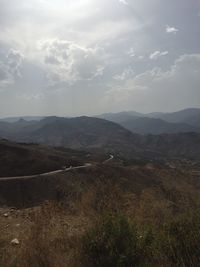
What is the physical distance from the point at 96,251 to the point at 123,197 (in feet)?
4.92

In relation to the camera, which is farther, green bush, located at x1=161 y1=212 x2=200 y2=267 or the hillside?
the hillside

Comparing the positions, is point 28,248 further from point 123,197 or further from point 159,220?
point 159,220

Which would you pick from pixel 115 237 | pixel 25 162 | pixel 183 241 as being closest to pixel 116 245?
pixel 115 237

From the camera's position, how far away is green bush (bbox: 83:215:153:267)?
5918 mm

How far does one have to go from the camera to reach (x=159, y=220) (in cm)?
782

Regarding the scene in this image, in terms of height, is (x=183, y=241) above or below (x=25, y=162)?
above

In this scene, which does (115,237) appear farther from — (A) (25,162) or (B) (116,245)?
(A) (25,162)

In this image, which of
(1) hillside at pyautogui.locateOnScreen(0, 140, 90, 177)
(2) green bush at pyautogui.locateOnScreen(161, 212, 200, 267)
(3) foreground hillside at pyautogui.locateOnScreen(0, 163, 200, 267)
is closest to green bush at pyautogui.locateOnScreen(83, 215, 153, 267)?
(3) foreground hillside at pyautogui.locateOnScreen(0, 163, 200, 267)

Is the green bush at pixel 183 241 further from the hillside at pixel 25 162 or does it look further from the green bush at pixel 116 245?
the hillside at pixel 25 162

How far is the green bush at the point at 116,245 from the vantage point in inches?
233

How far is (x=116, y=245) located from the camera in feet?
19.8

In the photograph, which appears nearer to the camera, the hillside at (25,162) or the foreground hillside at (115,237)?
the foreground hillside at (115,237)

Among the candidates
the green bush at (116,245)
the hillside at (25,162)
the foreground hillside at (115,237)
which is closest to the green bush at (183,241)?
the foreground hillside at (115,237)

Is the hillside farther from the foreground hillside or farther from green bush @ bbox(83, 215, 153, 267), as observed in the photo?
green bush @ bbox(83, 215, 153, 267)
